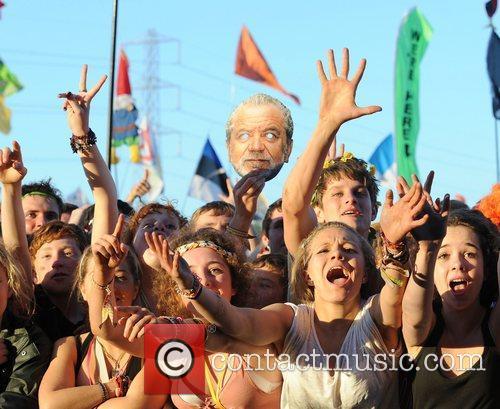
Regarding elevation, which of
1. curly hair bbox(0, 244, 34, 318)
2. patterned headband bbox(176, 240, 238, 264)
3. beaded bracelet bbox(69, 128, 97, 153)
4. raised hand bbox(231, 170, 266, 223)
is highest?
beaded bracelet bbox(69, 128, 97, 153)

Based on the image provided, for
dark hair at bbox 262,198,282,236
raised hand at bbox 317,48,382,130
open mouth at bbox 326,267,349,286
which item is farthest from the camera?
dark hair at bbox 262,198,282,236

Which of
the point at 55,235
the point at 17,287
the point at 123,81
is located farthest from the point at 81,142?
the point at 123,81

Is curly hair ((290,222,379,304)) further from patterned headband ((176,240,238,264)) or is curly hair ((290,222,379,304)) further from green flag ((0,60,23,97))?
green flag ((0,60,23,97))

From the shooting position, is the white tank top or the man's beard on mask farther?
the man's beard on mask

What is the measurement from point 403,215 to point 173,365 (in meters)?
1.40

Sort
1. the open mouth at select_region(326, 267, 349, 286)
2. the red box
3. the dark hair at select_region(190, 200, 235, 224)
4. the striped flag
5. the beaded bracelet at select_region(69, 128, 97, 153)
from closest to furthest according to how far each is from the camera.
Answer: the open mouth at select_region(326, 267, 349, 286) → the red box → the beaded bracelet at select_region(69, 128, 97, 153) → the dark hair at select_region(190, 200, 235, 224) → the striped flag

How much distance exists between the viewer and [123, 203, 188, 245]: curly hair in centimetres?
652

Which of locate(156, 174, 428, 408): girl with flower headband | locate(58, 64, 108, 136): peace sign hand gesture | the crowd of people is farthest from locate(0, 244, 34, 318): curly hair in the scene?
locate(156, 174, 428, 408): girl with flower headband

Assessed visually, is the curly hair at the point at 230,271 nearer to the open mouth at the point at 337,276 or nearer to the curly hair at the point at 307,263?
the curly hair at the point at 307,263

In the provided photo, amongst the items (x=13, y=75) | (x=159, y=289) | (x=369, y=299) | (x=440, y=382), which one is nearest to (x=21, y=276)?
(x=159, y=289)

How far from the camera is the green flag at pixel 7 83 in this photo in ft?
53.6

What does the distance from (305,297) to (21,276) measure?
4.94 ft

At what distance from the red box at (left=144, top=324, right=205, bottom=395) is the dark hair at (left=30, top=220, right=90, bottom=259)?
1257mm

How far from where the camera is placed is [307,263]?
491 cm
